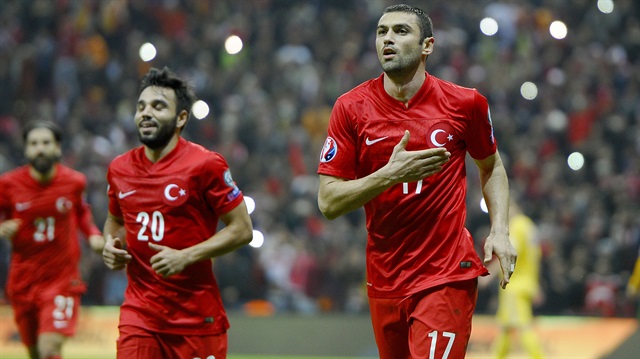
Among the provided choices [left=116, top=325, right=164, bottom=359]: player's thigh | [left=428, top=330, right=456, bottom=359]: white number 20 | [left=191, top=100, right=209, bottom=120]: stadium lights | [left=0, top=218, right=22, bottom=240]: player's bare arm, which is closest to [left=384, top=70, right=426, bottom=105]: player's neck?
[left=428, top=330, right=456, bottom=359]: white number 20

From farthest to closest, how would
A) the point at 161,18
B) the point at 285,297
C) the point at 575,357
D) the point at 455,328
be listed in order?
1. the point at 161,18
2. the point at 285,297
3. the point at 575,357
4. the point at 455,328

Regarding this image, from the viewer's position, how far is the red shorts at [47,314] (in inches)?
342

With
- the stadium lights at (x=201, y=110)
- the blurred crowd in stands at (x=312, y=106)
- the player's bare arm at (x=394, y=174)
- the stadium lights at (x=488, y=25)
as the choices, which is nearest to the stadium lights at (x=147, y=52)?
the blurred crowd in stands at (x=312, y=106)

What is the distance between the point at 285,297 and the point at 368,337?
9.07 feet

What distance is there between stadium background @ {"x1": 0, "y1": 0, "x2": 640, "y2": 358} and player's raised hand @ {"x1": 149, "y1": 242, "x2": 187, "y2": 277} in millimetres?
8453

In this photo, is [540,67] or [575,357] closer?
[575,357]

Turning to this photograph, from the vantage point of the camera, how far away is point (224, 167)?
20.9ft

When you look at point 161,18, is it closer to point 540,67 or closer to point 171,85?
Answer: point 540,67

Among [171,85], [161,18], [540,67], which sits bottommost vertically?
[171,85]

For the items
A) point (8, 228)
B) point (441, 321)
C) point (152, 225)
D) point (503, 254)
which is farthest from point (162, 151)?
point (8, 228)

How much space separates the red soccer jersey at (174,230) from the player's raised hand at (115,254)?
0.35ft

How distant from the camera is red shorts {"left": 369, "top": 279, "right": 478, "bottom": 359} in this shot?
18.2 ft

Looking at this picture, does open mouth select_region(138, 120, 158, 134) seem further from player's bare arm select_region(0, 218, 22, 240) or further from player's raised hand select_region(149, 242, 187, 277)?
player's bare arm select_region(0, 218, 22, 240)

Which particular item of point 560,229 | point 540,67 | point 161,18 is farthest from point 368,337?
point 161,18
